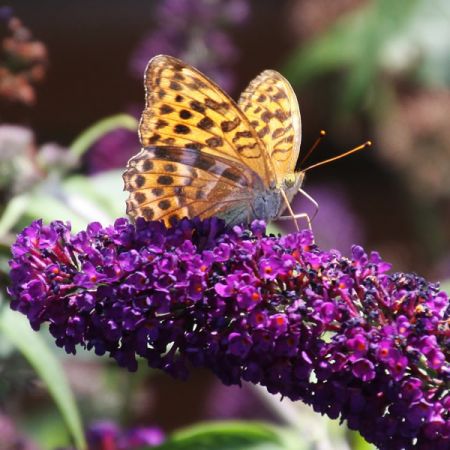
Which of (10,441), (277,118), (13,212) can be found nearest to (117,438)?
(10,441)

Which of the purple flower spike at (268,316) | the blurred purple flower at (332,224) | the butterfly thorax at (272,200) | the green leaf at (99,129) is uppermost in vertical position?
the blurred purple flower at (332,224)

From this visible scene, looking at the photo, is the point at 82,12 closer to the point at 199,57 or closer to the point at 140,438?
the point at 199,57

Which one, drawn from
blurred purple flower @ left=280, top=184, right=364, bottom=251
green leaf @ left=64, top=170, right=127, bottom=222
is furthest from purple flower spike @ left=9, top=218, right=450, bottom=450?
blurred purple flower @ left=280, top=184, right=364, bottom=251

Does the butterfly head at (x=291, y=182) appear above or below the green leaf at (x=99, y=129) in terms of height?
below

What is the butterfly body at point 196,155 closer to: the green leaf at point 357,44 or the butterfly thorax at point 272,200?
the butterfly thorax at point 272,200

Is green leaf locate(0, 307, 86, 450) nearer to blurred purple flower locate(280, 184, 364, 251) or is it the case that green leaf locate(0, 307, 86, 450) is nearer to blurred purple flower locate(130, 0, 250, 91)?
blurred purple flower locate(130, 0, 250, 91)

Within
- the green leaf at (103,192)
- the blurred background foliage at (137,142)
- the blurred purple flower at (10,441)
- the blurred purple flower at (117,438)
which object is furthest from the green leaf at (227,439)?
the green leaf at (103,192)

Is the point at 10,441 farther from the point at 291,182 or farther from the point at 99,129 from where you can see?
the point at 291,182
